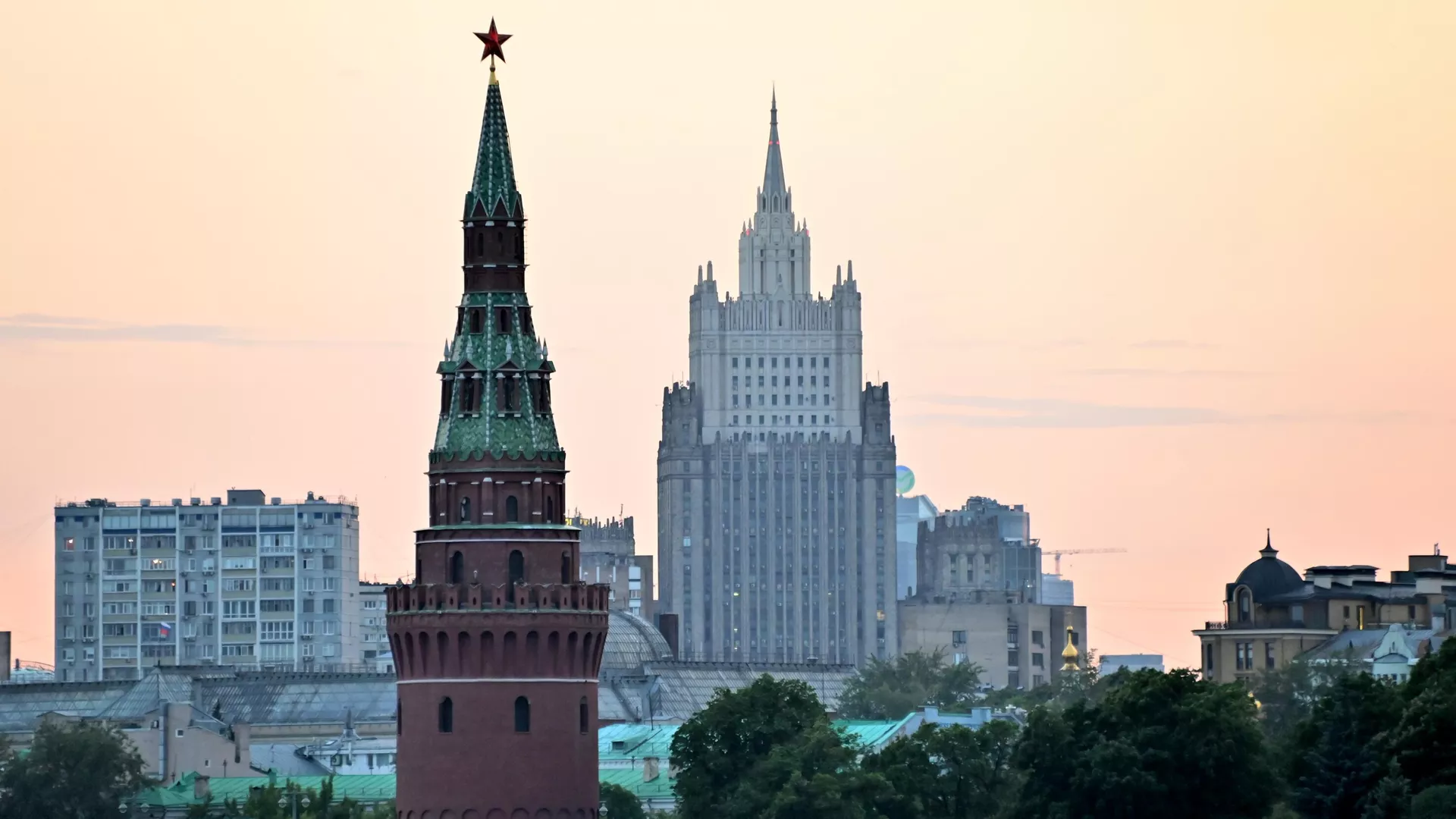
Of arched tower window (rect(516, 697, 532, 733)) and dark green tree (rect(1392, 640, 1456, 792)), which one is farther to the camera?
arched tower window (rect(516, 697, 532, 733))

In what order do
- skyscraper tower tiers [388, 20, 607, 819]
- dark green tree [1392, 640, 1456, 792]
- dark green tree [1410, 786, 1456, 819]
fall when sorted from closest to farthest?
dark green tree [1410, 786, 1456, 819] → dark green tree [1392, 640, 1456, 792] → skyscraper tower tiers [388, 20, 607, 819]

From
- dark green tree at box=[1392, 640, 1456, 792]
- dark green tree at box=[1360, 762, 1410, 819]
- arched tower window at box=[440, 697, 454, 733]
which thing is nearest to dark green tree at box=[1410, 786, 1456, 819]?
dark green tree at box=[1392, 640, 1456, 792]

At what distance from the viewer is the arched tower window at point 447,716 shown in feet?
650

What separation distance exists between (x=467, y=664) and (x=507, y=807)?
6264mm

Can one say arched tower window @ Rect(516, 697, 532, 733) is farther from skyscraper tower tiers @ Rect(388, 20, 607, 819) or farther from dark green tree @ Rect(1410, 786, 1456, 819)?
dark green tree @ Rect(1410, 786, 1456, 819)

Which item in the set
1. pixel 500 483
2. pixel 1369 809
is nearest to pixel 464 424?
pixel 500 483

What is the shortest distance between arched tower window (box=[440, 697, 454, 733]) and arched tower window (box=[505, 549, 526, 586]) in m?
5.82

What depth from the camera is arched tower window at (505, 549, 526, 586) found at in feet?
650

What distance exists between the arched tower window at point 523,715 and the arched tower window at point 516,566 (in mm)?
5059

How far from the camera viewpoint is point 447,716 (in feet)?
650

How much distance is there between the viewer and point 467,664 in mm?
198125

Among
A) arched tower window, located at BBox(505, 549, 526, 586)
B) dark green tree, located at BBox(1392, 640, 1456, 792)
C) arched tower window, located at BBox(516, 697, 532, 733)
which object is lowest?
dark green tree, located at BBox(1392, 640, 1456, 792)

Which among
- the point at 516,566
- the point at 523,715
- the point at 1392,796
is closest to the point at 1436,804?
the point at 1392,796

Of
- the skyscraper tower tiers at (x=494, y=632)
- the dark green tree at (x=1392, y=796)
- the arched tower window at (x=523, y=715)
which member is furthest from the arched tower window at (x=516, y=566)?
the dark green tree at (x=1392, y=796)
